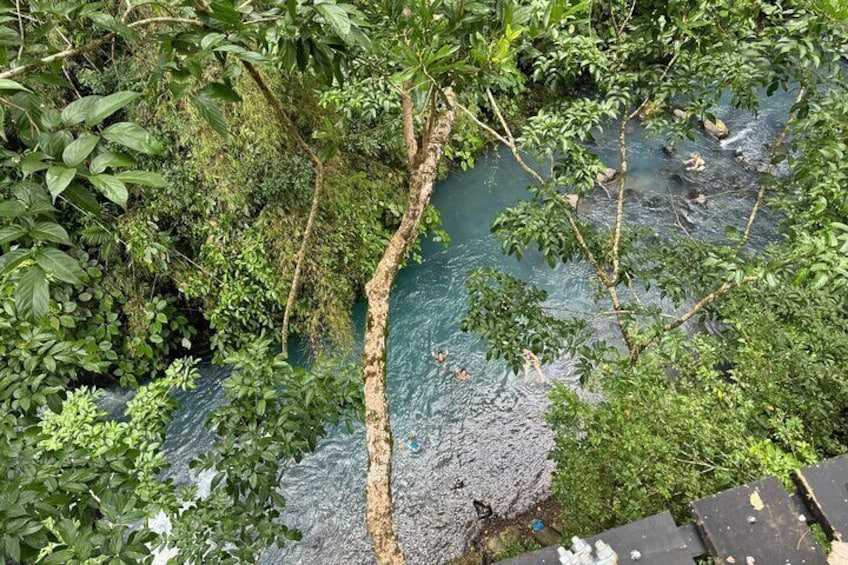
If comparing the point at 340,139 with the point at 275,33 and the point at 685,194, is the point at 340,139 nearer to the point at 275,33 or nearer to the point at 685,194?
the point at 275,33

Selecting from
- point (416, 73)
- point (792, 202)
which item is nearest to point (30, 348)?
point (416, 73)

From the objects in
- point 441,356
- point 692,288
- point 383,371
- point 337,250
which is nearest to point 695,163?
point 441,356

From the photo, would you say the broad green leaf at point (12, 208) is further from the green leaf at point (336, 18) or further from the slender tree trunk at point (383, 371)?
the slender tree trunk at point (383, 371)

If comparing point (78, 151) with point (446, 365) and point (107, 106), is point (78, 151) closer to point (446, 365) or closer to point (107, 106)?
point (107, 106)

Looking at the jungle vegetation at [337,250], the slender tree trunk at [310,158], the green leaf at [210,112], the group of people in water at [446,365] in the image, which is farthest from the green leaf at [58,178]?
the group of people in water at [446,365]

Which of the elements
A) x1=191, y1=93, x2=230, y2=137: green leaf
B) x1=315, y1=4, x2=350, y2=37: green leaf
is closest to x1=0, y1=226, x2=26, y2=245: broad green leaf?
x1=191, y1=93, x2=230, y2=137: green leaf
